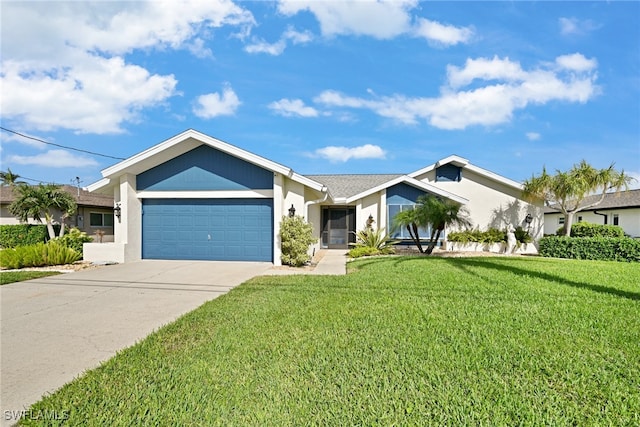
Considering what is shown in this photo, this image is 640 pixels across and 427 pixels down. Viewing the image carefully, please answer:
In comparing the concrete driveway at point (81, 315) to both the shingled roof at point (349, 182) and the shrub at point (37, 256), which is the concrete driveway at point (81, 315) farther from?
the shingled roof at point (349, 182)

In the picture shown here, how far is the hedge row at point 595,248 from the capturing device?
12.8 m

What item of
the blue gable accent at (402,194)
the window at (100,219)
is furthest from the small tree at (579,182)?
the window at (100,219)

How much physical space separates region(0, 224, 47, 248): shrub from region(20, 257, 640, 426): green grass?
17.3 meters

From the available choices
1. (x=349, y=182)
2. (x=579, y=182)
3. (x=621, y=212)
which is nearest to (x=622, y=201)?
(x=621, y=212)

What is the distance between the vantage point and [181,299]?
6.66m

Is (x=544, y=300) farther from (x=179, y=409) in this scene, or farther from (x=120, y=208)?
(x=120, y=208)

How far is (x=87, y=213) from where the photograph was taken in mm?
21500

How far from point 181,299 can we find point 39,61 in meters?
12.9

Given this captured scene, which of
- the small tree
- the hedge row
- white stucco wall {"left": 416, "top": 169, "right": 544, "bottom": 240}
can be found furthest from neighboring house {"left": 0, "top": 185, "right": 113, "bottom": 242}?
the small tree

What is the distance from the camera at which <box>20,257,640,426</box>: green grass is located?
2633 mm

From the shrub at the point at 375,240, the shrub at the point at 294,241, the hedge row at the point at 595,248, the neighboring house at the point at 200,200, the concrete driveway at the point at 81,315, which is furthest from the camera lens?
the shrub at the point at 375,240

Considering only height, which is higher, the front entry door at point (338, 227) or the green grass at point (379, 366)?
the front entry door at point (338, 227)

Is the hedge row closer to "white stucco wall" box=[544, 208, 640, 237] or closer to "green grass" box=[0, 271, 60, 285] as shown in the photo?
"white stucco wall" box=[544, 208, 640, 237]

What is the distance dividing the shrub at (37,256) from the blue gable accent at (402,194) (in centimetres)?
1363
